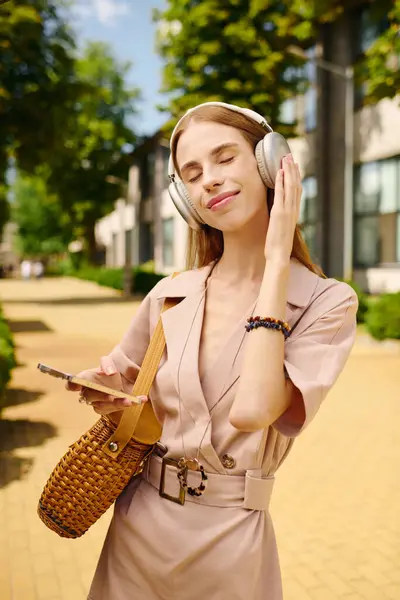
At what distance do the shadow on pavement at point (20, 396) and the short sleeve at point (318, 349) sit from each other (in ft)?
26.4

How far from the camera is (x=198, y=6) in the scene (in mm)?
21547

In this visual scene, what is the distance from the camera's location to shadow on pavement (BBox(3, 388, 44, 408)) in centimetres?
944

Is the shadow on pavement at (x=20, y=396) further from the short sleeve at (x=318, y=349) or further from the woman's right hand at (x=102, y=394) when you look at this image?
the short sleeve at (x=318, y=349)

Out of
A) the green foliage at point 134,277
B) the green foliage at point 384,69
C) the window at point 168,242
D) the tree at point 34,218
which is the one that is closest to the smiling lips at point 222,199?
the green foliage at point 384,69

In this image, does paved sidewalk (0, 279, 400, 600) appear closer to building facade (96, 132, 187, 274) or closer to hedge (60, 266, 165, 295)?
hedge (60, 266, 165, 295)

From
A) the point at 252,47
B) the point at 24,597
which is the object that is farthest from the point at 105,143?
the point at 24,597

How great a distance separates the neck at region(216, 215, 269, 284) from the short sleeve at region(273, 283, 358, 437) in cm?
25

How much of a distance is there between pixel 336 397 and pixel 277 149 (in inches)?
324

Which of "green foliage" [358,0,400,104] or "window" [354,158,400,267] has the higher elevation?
"green foliage" [358,0,400,104]

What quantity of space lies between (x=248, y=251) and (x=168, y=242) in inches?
1433

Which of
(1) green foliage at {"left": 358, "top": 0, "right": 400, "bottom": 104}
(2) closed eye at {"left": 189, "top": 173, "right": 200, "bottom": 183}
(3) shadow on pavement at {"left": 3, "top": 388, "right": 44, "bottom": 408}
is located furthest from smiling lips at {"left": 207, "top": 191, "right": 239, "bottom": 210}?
(1) green foliage at {"left": 358, "top": 0, "right": 400, "bottom": 104}

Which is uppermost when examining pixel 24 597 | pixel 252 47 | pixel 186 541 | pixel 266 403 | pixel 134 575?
pixel 252 47

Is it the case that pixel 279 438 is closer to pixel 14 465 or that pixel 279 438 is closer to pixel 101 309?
pixel 14 465

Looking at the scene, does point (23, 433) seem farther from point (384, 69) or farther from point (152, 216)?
point (152, 216)
